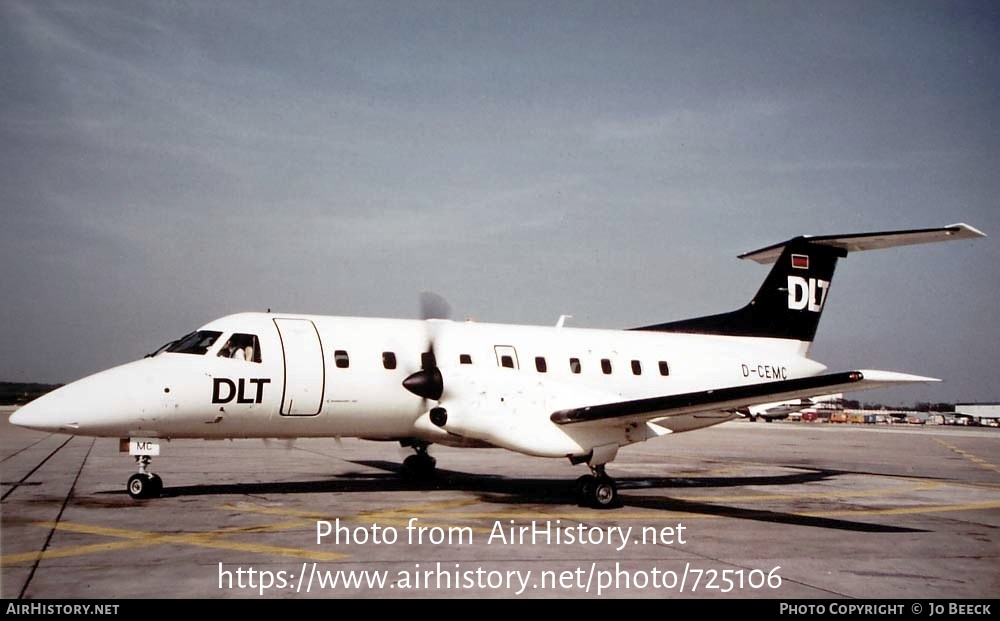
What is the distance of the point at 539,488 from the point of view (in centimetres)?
1614

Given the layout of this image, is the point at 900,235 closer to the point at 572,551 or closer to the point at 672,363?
the point at 672,363

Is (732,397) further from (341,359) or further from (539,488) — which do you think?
(341,359)

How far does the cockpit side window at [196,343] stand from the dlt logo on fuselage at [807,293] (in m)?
12.9

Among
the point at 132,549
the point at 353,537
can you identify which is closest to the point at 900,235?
the point at 353,537

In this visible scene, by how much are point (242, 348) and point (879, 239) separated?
13654 millimetres

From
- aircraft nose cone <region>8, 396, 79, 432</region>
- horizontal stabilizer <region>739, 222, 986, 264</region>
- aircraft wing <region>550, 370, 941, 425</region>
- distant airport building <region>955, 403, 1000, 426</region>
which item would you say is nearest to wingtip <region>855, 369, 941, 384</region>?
aircraft wing <region>550, 370, 941, 425</region>

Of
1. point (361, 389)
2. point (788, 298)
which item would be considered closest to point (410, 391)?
point (361, 389)

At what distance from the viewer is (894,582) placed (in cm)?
806

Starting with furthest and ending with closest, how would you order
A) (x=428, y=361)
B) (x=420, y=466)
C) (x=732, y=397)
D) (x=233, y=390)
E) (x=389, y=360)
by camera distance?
(x=420, y=466), (x=389, y=360), (x=428, y=361), (x=233, y=390), (x=732, y=397)

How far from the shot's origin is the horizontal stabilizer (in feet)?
53.0

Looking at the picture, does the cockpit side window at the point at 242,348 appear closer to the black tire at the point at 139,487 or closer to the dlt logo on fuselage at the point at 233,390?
the dlt logo on fuselage at the point at 233,390

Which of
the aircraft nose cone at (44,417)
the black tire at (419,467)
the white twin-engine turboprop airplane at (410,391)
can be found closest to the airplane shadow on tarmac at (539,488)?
the black tire at (419,467)

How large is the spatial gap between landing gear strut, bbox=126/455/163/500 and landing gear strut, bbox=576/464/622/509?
6933 millimetres

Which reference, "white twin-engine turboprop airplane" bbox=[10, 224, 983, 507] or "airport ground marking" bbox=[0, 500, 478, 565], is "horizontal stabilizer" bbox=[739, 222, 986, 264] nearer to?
"white twin-engine turboprop airplane" bbox=[10, 224, 983, 507]
